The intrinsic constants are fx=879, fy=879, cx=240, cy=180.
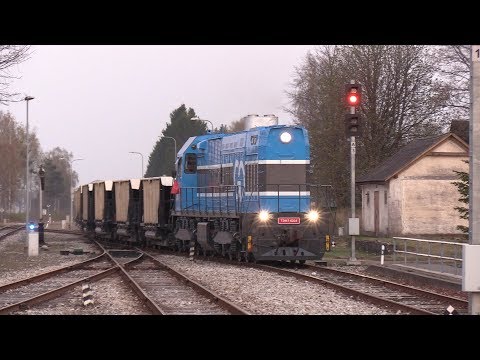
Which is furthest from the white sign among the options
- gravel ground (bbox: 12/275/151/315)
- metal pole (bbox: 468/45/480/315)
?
gravel ground (bbox: 12/275/151/315)

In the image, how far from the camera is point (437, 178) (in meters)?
49.2

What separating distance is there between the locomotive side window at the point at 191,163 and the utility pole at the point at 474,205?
2067 cm

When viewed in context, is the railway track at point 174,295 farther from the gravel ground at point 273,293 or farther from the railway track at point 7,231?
the railway track at point 7,231

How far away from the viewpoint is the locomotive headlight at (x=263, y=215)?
84.5ft

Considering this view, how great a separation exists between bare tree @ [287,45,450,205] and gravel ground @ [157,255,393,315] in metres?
31.4

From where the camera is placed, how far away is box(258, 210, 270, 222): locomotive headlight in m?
25.8

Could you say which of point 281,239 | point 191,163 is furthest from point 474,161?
point 191,163

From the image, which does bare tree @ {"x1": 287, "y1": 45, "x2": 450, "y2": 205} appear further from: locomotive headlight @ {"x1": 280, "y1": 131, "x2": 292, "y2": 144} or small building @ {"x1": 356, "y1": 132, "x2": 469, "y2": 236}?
locomotive headlight @ {"x1": 280, "y1": 131, "x2": 292, "y2": 144}

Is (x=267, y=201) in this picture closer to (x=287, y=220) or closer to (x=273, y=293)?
(x=287, y=220)

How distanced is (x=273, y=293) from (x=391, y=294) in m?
2.54

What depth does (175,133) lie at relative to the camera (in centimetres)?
13312

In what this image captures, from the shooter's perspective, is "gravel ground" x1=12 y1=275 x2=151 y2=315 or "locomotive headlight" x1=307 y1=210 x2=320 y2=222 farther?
"locomotive headlight" x1=307 y1=210 x2=320 y2=222
